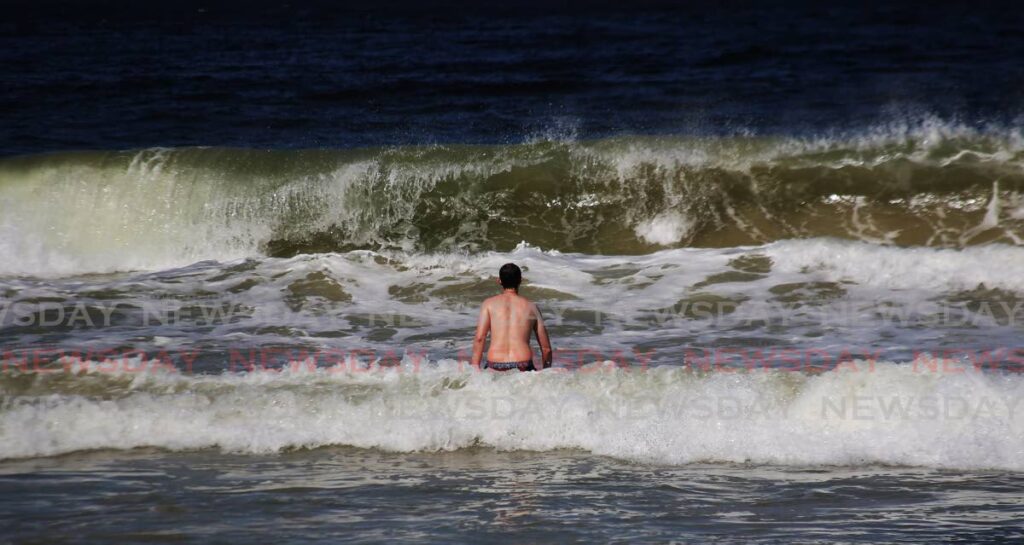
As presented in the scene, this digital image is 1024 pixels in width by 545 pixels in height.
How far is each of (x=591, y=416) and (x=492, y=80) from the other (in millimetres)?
16536

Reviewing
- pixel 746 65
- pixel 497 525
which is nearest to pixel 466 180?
pixel 497 525

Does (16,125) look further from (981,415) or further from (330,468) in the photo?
(981,415)

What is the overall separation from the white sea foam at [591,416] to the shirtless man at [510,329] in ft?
0.32

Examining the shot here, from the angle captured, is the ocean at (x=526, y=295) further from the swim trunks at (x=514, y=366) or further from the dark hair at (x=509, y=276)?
the dark hair at (x=509, y=276)

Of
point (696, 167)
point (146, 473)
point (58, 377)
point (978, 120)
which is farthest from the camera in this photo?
point (978, 120)

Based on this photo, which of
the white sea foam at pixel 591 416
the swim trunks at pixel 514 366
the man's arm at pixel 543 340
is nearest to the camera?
the white sea foam at pixel 591 416

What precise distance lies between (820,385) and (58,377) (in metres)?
4.98

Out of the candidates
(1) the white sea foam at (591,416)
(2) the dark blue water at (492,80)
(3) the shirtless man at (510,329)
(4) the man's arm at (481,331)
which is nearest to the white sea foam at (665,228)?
(2) the dark blue water at (492,80)

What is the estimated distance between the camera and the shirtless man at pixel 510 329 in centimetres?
781

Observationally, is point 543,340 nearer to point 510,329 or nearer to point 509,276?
point 510,329

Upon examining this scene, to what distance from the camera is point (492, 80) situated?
76.9ft

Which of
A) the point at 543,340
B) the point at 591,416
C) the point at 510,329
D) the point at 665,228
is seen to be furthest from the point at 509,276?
the point at 665,228

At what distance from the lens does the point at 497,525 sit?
19.4ft

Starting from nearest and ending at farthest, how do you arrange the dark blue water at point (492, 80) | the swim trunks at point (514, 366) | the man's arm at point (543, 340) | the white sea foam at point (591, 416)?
the white sea foam at point (591, 416) → the man's arm at point (543, 340) → the swim trunks at point (514, 366) → the dark blue water at point (492, 80)
